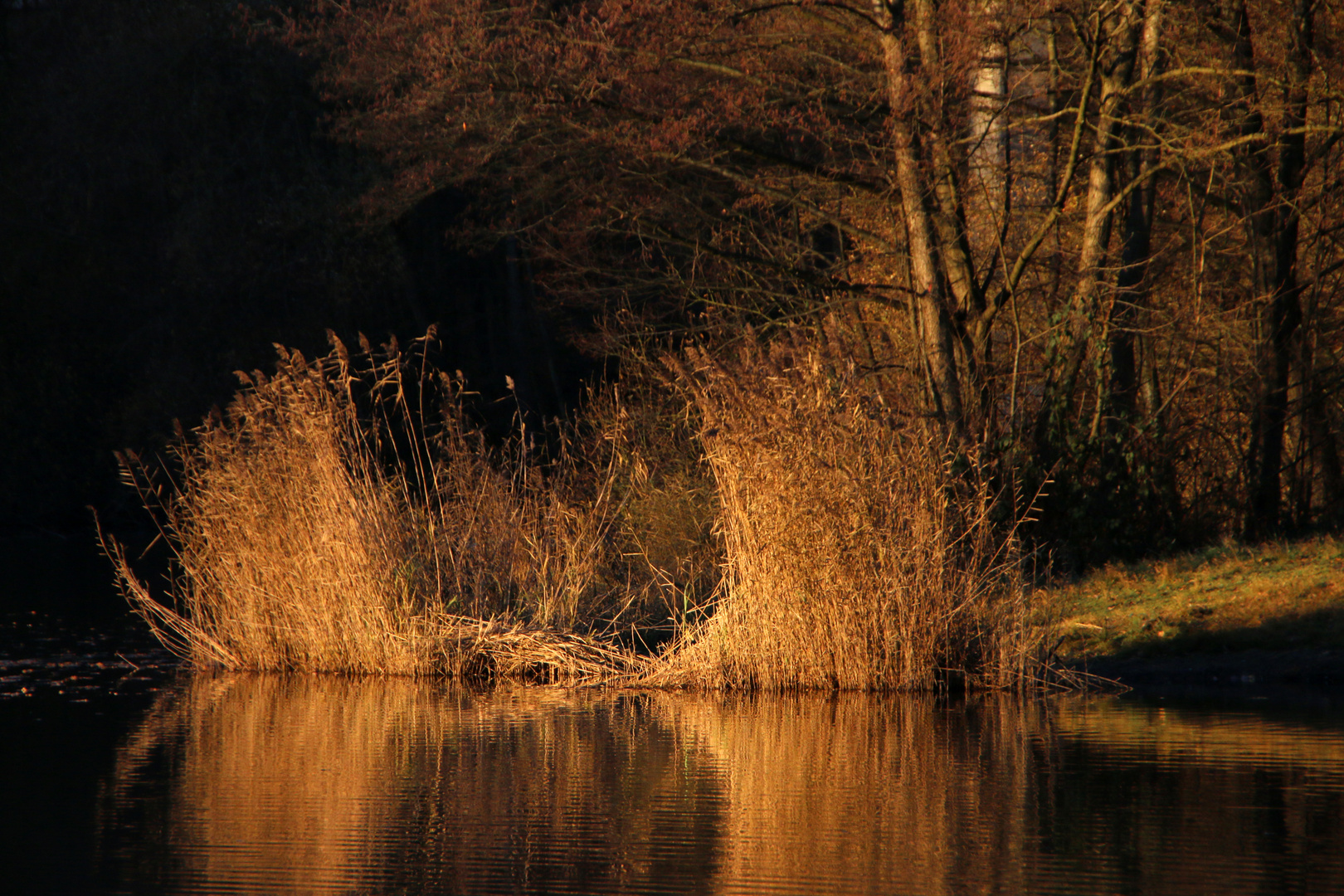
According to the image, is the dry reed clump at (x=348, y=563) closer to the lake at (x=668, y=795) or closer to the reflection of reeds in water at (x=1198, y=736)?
the lake at (x=668, y=795)

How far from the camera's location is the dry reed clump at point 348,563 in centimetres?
1095

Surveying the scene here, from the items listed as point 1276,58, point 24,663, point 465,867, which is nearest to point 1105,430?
point 1276,58

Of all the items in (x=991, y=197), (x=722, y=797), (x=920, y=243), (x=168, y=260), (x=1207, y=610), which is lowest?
(x=722, y=797)

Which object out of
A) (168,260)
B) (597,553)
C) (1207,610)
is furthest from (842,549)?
(168,260)

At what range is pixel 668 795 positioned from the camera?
7016 mm

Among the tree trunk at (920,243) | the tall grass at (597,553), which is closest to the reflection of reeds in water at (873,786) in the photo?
the tall grass at (597,553)

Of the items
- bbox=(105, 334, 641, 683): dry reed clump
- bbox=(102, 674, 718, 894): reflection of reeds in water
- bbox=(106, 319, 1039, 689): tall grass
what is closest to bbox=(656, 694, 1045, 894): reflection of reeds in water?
bbox=(102, 674, 718, 894): reflection of reeds in water

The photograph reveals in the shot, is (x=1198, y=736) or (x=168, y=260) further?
(x=168, y=260)

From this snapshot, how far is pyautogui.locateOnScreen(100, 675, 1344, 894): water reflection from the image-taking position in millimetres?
5605

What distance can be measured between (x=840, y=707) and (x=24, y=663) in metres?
6.02

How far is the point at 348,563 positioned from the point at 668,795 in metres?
4.55

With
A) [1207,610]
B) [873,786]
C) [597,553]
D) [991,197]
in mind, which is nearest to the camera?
[873,786]

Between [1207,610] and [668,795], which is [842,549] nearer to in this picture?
[668,795]

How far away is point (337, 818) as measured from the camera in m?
6.50
